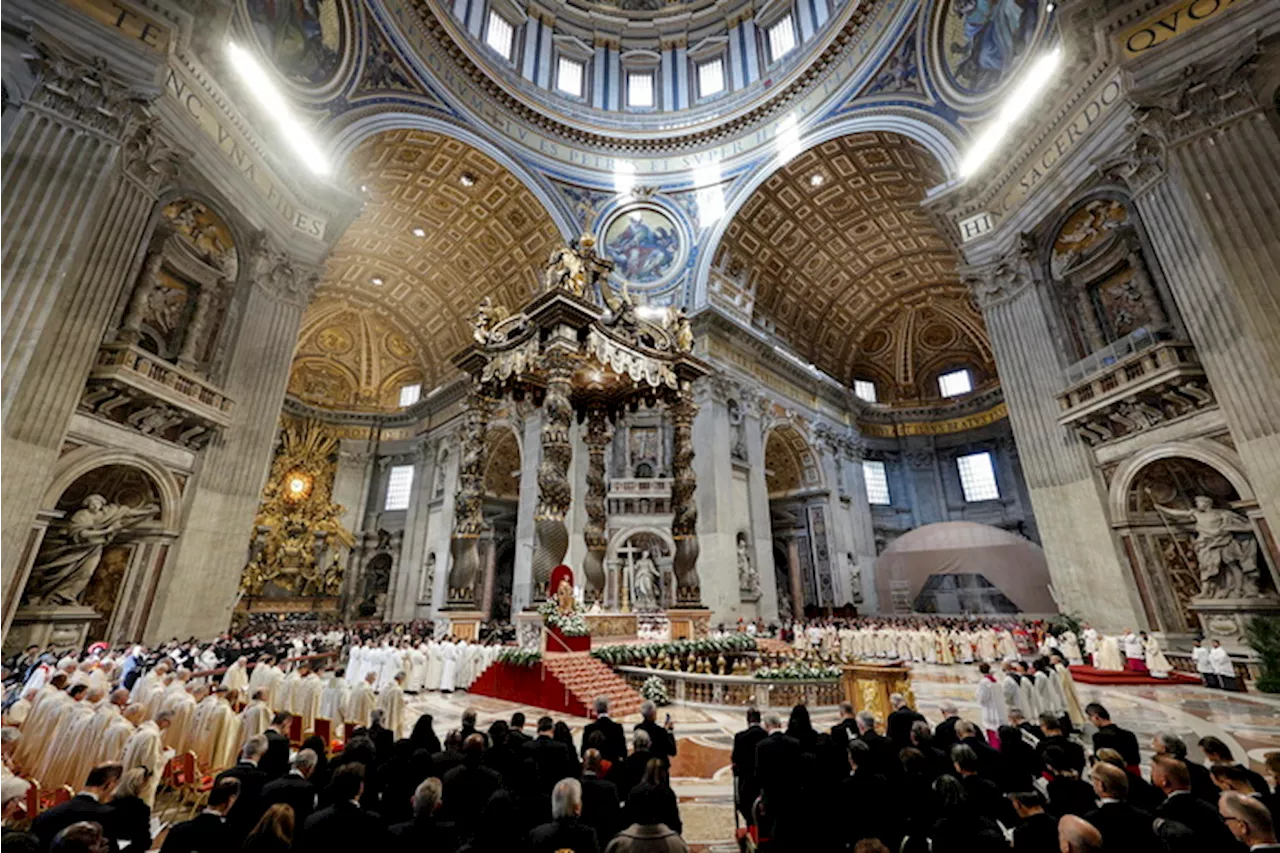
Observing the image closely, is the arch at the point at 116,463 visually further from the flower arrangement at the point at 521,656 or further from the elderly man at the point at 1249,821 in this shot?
the elderly man at the point at 1249,821

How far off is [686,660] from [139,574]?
9243 mm

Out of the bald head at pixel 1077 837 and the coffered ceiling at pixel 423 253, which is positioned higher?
the coffered ceiling at pixel 423 253

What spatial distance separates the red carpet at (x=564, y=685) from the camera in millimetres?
7125

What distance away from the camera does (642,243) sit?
1994 centimetres

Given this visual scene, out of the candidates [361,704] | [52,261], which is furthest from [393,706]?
[52,261]

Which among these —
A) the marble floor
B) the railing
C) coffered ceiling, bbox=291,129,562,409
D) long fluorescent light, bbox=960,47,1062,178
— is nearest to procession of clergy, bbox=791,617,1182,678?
the marble floor

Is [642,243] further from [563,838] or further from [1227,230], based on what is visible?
[563,838]

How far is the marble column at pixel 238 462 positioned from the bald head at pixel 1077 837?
11802mm

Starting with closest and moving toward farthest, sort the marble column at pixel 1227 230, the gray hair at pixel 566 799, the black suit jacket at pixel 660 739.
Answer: the gray hair at pixel 566 799
the black suit jacket at pixel 660 739
the marble column at pixel 1227 230

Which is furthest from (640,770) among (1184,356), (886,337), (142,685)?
(886,337)

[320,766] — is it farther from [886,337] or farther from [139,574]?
[886,337]

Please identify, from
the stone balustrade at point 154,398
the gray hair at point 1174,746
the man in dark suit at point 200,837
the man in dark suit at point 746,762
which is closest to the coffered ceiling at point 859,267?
the gray hair at point 1174,746

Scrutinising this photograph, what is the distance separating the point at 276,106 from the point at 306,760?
1382 cm

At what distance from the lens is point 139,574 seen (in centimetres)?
880
